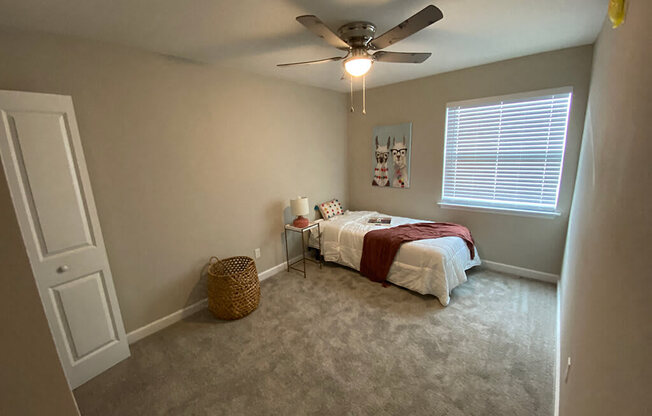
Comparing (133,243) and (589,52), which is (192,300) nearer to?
(133,243)

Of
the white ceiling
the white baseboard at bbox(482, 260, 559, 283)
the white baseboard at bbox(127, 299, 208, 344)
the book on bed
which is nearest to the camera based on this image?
the white ceiling

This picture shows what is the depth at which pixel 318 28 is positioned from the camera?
1648 millimetres

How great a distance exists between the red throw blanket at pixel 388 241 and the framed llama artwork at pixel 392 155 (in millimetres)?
921

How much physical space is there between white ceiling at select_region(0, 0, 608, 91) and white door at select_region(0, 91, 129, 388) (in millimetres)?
555

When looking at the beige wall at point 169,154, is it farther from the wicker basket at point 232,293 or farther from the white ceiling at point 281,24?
the wicker basket at point 232,293

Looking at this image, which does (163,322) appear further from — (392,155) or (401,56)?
(392,155)

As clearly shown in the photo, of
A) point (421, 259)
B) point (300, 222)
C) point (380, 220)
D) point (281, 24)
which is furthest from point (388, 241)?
point (281, 24)

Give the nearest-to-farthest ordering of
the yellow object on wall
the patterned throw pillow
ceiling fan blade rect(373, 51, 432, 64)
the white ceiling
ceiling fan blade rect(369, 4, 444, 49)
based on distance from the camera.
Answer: the yellow object on wall
ceiling fan blade rect(369, 4, 444, 49)
the white ceiling
ceiling fan blade rect(373, 51, 432, 64)
the patterned throw pillow

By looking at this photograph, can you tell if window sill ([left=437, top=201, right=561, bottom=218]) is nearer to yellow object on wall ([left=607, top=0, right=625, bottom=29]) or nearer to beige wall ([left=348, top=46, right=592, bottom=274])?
beige wall ([left=348, top=46, right=592, bottom=274])

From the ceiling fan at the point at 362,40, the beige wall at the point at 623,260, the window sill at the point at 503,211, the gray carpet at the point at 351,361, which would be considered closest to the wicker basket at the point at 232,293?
the gray carpet at the point at 351,361

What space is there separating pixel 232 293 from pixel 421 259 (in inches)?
76.7

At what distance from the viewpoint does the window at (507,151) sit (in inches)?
111

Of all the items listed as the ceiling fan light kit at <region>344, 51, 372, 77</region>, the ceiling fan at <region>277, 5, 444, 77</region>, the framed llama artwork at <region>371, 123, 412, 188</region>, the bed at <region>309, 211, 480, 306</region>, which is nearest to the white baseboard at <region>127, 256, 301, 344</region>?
the bed at <region>309, 211, 480, 306</region>

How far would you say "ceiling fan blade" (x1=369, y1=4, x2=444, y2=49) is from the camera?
4.71ft
